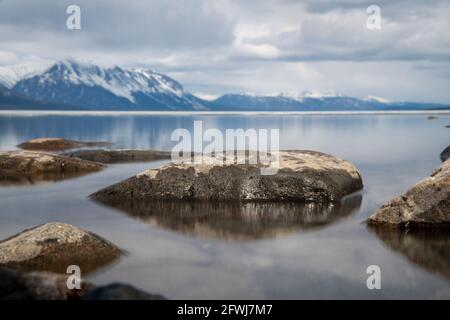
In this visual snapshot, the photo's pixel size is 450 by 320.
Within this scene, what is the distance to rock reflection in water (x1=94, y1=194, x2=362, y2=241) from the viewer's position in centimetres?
1238

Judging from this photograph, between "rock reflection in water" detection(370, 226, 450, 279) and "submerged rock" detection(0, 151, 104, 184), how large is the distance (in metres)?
13.2

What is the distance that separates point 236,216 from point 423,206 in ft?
14.2

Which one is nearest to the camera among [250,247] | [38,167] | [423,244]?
[250,247]

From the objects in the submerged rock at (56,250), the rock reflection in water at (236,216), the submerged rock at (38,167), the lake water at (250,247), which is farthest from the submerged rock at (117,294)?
the submerged rock at (38,167)

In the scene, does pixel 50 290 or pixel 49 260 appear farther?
pixel 49 260

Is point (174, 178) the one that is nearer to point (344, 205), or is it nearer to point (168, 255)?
point (344, 205)

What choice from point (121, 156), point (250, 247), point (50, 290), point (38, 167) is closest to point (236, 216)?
point (250, 247)

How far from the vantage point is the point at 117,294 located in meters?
7.14

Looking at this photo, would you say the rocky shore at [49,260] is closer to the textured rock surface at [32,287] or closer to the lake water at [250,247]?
the textured rock surface at [32,287]

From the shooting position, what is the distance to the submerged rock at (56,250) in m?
9.65

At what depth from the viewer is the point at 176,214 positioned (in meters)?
14.1

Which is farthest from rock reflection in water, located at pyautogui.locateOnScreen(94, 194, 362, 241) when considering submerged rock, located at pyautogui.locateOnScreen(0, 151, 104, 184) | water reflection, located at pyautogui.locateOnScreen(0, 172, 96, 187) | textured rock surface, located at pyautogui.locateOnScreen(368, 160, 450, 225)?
submerged rock, located at pyautogui.locateOnScreen(0, 151, 104, 184)

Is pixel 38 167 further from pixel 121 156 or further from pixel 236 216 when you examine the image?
pixel 236 216
